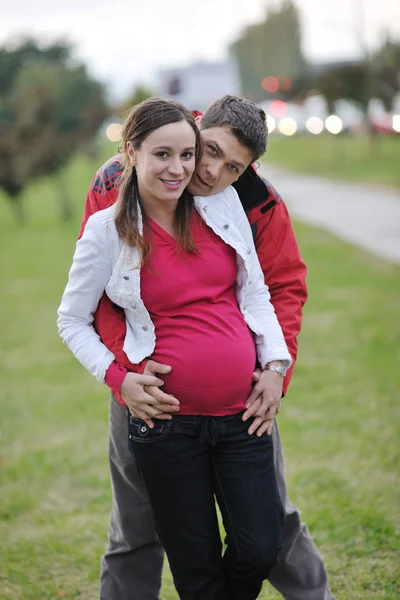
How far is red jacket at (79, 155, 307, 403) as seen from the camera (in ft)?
9.23

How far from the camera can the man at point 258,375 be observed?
8.54 ft

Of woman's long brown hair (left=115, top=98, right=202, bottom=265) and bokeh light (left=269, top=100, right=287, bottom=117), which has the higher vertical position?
woman's long brown hair (left=115, top=98, right=202, bottom=265)

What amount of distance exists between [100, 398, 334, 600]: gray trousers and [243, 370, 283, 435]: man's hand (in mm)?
385

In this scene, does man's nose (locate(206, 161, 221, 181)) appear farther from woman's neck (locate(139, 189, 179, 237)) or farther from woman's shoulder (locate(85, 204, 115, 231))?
woman's shoulder (locate(85, 204, 115, 231))

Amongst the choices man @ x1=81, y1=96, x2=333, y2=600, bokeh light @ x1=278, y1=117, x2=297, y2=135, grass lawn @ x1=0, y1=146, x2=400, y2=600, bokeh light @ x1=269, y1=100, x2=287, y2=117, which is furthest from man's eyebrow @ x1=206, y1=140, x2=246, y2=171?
bokeh light @ x1=269, y1=100, x2=287, y2=117

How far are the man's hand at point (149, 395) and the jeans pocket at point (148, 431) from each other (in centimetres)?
2

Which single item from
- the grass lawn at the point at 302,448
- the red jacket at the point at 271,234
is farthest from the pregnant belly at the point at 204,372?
the grass lawn at the point at 302,448

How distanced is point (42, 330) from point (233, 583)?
24.5 feet

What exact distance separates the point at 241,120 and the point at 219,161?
0.15m

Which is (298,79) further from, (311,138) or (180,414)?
(180,414)

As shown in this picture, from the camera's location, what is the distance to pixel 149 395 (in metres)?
2.53

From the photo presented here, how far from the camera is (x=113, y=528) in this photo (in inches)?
126

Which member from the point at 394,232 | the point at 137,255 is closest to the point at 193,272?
the point at 137,255

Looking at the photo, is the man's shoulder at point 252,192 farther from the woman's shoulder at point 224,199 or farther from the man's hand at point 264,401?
the man's hand at point 264,401
